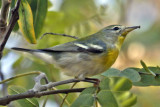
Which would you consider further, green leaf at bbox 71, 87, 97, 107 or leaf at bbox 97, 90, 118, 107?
green leaf at bbox 71, 87, 97, 107

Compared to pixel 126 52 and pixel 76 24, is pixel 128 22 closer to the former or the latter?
pixel 126 52

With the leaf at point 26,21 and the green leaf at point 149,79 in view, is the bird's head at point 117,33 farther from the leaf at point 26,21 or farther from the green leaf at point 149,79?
the leaf at point 26,21

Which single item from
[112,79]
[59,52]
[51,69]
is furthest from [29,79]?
[112,79]

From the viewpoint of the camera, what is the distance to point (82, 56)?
2516 mm

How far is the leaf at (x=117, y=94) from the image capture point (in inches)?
53.2

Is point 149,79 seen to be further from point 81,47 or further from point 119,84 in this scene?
point 81,47

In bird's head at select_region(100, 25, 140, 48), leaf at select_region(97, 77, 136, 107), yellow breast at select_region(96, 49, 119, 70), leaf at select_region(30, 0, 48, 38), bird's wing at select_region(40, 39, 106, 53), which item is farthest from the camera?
bird's head at select_region(100, 25, 140, 48)

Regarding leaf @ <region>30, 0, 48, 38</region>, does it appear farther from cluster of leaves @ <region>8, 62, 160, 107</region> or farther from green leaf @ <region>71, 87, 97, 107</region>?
green leaf @ <region>71, 87, 97, 107</region>

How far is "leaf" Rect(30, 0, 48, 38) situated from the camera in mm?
2004

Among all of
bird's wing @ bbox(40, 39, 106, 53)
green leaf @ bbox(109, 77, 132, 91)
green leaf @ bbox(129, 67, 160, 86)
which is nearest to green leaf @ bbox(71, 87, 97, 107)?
green leaf @ bbox(109, 77, 132, 91)

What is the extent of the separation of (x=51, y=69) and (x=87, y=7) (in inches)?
52.3

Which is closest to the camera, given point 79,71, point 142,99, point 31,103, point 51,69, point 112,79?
point 112,79

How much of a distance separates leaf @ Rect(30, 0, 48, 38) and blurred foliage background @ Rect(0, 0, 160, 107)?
4 centimetres

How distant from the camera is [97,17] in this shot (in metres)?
→ 3.06
